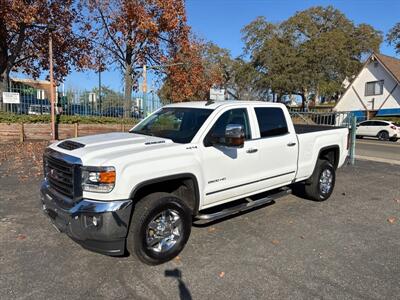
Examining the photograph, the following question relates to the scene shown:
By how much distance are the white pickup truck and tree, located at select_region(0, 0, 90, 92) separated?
1251cm

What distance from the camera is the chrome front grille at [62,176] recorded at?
3752 millimetres

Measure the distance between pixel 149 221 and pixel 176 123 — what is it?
5.70ft

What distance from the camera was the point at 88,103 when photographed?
16.7 metres

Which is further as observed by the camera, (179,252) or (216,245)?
(216,245)

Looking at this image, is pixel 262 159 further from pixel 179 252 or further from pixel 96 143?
pixel 96 143

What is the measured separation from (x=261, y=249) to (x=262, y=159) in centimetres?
137

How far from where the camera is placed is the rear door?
5.35m

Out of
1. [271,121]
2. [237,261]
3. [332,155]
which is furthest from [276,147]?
[332,155]

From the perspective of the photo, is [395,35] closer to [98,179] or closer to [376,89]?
[376,89]

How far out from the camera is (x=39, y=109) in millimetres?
15477

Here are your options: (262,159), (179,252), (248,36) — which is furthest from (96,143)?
(248,36)

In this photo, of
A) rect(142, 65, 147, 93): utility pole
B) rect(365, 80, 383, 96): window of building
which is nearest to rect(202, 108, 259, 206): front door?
rect(142, 65, 147, 93): utility pole

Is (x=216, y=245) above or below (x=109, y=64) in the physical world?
below

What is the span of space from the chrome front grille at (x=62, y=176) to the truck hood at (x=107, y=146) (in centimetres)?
12
